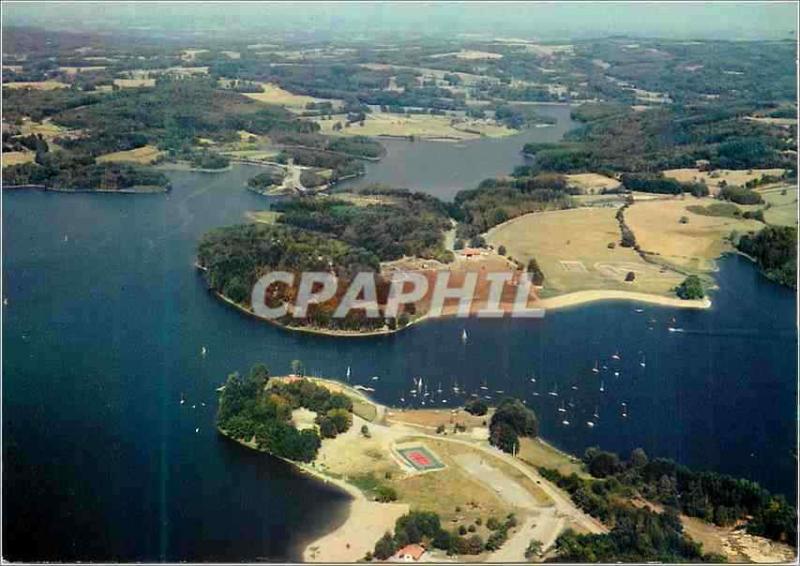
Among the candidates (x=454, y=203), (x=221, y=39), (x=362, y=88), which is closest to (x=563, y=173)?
(x=454, y=203)

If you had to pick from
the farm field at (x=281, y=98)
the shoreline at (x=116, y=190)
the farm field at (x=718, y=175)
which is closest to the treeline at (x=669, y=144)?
the farm field at (x=718, y=175)

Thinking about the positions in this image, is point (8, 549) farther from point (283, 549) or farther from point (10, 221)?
point (10, 221)

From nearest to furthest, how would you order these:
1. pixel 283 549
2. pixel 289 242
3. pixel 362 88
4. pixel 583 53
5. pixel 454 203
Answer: pixel 283 549 < pixel 289 242 < pixel 454 203 < pixel 362 88 < pixel 583 53

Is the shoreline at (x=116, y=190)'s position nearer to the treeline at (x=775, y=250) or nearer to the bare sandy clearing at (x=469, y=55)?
the treeline at (x=775, y=250)

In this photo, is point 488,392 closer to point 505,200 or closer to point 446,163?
point 505,200

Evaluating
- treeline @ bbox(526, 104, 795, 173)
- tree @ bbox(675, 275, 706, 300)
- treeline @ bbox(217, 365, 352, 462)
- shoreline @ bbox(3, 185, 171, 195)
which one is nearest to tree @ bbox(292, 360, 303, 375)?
treeline @ bbox(217, 365, 352, 462)

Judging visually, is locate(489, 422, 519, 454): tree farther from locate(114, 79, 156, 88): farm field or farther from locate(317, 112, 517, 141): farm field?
locate(114, 79, 156, 88): farm field
